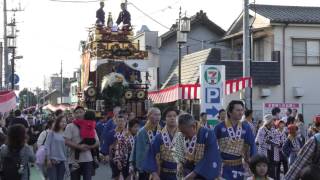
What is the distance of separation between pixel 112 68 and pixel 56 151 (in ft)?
46.3

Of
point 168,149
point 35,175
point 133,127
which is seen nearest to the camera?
point 168,149

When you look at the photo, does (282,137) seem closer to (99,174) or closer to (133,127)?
(133,127)

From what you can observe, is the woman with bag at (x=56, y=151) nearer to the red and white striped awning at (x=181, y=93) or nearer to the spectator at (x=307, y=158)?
the spectator at (x=307, y=158)

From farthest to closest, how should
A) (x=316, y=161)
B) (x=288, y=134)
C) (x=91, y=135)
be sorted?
(x=288, y=134) → (x=91, y=135) → (x=316, y=161)

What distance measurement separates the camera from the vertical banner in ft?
41.9

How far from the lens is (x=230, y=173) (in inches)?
352

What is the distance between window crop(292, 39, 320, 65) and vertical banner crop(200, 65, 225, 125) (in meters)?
21.2

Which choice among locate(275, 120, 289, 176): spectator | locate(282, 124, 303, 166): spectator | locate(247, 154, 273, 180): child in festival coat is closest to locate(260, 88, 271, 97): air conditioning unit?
locate(275, 120, 289, 176): spectator

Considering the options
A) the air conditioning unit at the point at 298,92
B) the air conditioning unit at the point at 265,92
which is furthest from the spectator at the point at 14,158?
the air conditioning unit at the point at 298,92

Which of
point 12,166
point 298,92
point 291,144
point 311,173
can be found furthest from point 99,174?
point 298,92

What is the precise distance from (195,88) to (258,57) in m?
15.9

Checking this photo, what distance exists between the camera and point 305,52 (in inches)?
1321

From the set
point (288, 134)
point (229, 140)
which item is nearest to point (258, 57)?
point (288, 134)

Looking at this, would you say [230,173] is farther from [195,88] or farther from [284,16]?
[284,16]
